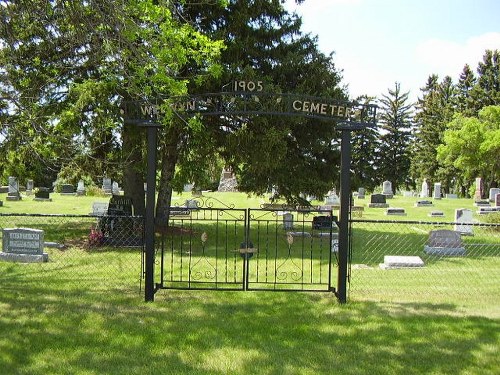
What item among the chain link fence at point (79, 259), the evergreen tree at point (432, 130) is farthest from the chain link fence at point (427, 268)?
the evergreen tree at point (432, 130)

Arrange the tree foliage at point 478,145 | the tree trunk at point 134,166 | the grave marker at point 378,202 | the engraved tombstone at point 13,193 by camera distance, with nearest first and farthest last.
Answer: the tree trunk at point 134,166 < the engraved tombstone at point 13,193 < the grave marker at point 378,202 < the tree foliage at point 478,145

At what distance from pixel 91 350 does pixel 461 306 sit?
5388 millimetres

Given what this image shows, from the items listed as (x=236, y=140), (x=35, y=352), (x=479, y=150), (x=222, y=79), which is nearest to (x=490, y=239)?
(x=236, y=140)

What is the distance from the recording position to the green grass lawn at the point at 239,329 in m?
5.14

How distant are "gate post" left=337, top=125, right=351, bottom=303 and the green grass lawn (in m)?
0.37

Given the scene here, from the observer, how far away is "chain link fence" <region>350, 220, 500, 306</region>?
8.51 meters

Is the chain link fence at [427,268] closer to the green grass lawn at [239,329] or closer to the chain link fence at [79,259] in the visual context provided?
the green grass lawn at [239,329]

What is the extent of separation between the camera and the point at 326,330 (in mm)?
6312

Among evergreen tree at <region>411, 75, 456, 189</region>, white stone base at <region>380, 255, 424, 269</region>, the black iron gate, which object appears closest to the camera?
the black iron gate

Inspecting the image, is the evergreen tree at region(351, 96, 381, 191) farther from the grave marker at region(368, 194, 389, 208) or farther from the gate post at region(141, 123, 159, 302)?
the gate post at region(141, 123, 159, 302)

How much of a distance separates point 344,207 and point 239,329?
2.38 metres

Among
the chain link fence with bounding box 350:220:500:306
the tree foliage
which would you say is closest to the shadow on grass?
the chain link fence with bounding box 350:220:500:306

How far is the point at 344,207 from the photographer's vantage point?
7.38m

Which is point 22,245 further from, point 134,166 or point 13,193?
point 13,193
